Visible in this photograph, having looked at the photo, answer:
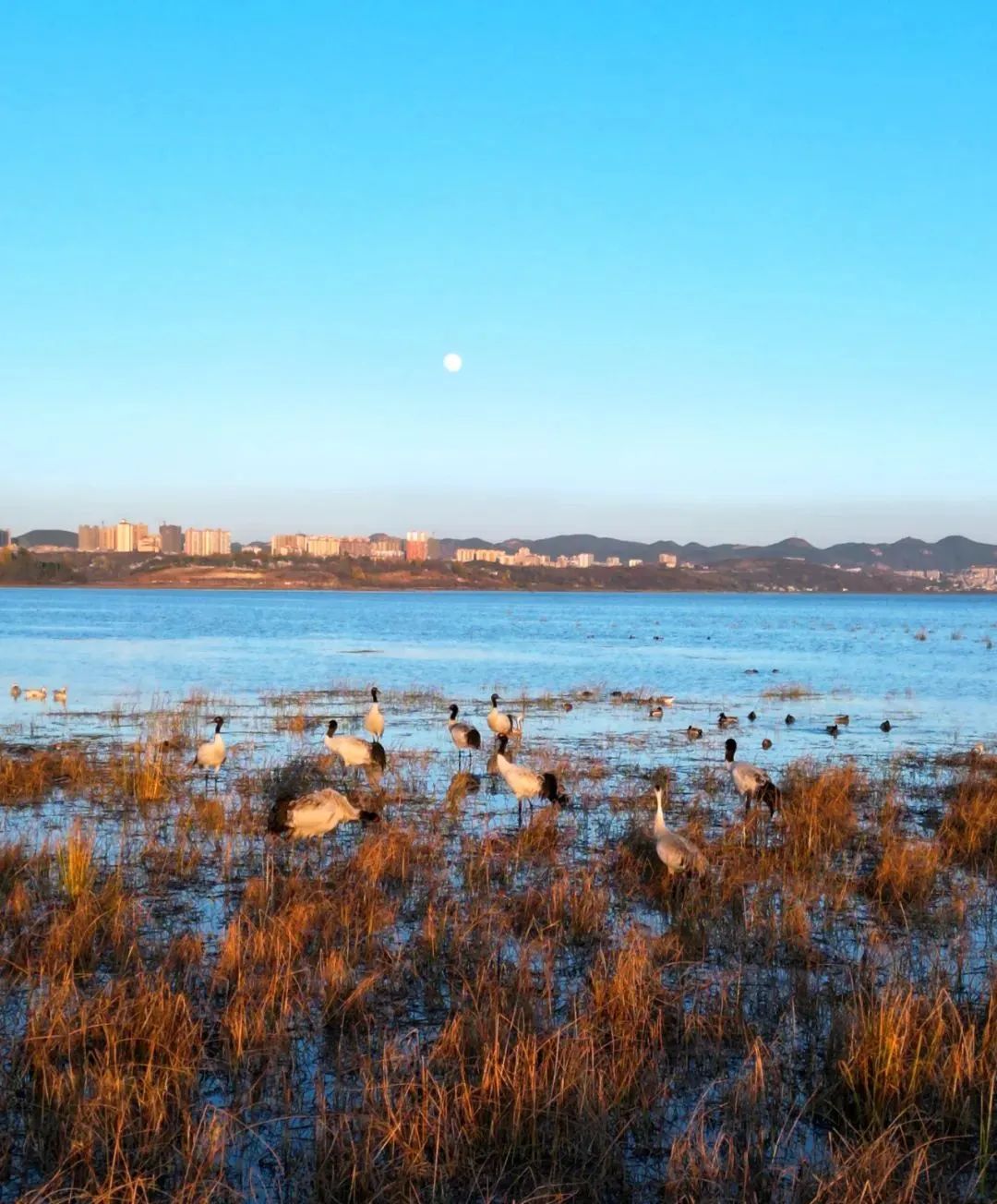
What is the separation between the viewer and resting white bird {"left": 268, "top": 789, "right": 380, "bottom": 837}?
38.1ft

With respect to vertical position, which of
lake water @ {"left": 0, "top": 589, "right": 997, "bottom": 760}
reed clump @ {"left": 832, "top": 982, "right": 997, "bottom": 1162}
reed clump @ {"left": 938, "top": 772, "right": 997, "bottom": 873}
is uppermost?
reed clump @ {"left": 832, "top": 982, "right": 997, "bottom": 1162}

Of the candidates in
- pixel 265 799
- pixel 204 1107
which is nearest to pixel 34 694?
pixel 265 799

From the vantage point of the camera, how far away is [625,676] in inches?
1655

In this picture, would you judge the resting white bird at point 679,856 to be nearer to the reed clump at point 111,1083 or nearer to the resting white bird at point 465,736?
the reed clump at point 111,1083

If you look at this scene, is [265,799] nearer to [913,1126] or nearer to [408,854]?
[408,854]

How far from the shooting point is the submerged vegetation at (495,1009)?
5430mm

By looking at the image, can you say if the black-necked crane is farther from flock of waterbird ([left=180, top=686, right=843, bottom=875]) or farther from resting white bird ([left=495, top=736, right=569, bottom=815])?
resting white bird ([left=495, top=736, right=569, bottom=815])

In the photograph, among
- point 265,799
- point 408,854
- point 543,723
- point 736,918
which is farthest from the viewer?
point 543,723

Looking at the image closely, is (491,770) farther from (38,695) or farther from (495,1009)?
(38,695)

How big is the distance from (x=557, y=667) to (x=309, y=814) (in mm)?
34296

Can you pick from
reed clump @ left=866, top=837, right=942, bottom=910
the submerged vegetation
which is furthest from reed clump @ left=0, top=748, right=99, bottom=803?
reed clump @ left=866, top=837, right=942, bottom=910

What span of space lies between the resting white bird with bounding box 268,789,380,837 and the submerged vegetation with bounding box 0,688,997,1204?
350mm

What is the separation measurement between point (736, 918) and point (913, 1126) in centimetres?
374

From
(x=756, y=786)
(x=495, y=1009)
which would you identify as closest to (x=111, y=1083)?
(x=495, y=1009)
